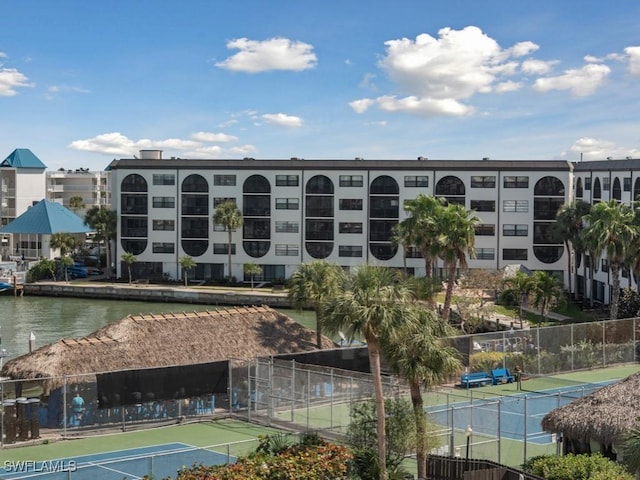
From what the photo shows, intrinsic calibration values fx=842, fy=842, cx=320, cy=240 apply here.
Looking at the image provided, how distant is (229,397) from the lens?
31.9 metres

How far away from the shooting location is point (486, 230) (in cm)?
8269

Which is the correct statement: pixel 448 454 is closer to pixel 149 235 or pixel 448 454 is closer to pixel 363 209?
pixel 363 209

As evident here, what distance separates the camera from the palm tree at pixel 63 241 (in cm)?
9869

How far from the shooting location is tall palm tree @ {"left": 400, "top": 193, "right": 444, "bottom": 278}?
53.4 m

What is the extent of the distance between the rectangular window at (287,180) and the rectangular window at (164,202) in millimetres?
11287

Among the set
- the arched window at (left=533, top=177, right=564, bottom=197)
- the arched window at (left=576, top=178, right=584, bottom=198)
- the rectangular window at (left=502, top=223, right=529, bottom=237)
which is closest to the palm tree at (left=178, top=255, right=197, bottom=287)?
the rectangular window at (left=502, top=223, right=529, bottom=237)

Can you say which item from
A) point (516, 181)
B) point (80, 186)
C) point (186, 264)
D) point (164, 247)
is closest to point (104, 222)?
point (164, 247)

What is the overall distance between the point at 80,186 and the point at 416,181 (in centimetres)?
7823

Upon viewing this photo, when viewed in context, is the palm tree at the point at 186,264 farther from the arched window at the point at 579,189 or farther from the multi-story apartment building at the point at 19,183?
the multi-story apartment building at the point at 19,183

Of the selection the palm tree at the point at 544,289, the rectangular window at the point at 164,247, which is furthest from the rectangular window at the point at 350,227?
the palm tree at the point at 544,289

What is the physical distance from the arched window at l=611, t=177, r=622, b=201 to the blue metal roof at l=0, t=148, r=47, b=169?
284ft

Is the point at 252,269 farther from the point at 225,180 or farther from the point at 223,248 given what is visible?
the point at 225,180

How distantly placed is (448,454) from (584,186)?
5819 cm

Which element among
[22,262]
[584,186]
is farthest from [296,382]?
[22,262]
